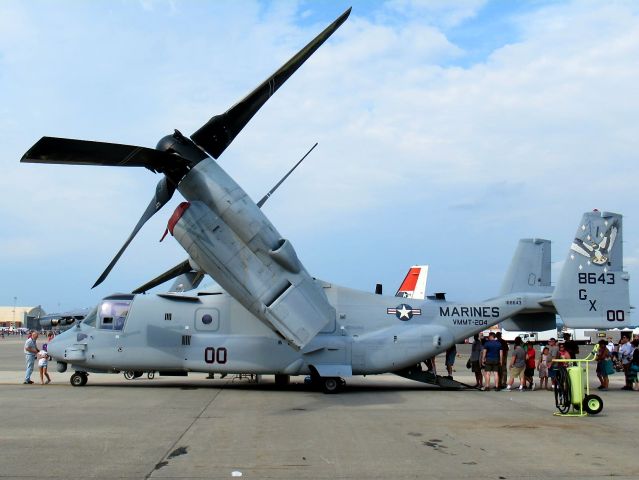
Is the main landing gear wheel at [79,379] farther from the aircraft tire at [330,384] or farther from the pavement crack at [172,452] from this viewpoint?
the pavement crack at [172,452]

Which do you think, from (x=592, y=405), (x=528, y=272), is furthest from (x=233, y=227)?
(x=528, y=272)

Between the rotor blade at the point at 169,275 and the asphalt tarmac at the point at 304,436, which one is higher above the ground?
the rotor blade at the point at 169,275

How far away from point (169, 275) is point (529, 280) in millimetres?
11562

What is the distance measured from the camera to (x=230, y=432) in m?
9.93

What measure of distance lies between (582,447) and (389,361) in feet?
28.3

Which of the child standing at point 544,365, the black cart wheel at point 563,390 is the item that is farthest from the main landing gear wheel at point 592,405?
the child standing at point 544,365

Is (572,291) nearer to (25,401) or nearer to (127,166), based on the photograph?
(127,166)

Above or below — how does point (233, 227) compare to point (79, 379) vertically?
above

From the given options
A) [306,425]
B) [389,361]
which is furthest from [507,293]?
[306,425]

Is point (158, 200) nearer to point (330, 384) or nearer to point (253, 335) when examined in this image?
point (253, 335)

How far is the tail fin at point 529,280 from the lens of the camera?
18734 mm

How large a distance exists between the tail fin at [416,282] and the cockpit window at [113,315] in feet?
97.0

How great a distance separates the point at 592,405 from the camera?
12500 millimetres

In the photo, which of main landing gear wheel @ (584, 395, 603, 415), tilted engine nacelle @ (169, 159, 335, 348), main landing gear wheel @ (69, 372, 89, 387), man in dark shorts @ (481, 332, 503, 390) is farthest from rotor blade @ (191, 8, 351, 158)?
man in dark shorts @ (481, 332, 503, 390)
